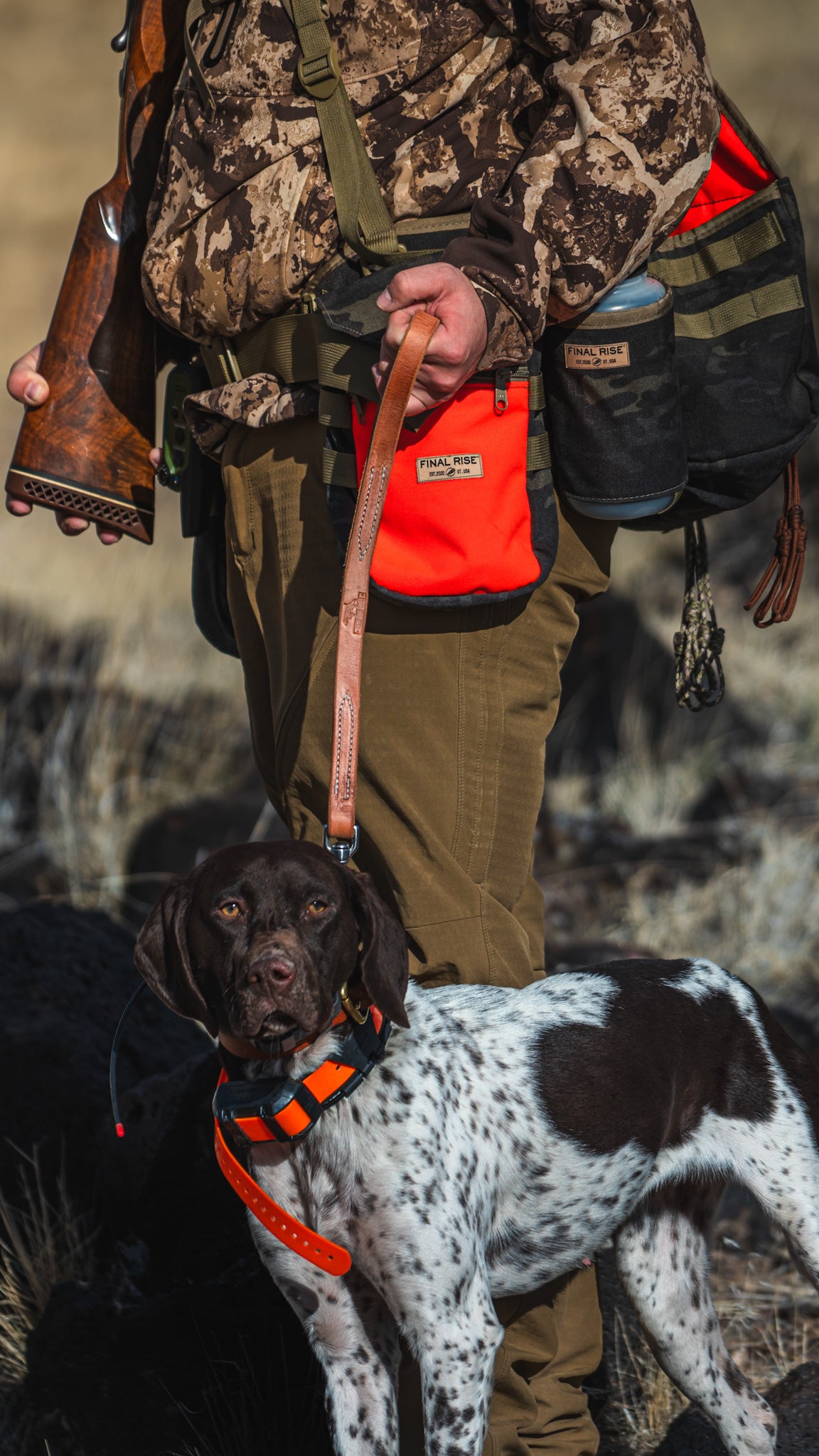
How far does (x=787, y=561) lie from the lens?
108 inches

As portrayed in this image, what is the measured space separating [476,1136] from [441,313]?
1.33 m

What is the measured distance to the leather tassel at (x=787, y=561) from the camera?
2705 millimetres

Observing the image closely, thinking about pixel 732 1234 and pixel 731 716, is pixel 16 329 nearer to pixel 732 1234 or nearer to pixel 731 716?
pixel 731 716

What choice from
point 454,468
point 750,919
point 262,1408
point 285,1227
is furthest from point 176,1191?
point 750,919

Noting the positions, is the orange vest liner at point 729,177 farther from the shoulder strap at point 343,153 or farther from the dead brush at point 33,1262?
the dead brush at point 33,1262

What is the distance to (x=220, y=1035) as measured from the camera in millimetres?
2271

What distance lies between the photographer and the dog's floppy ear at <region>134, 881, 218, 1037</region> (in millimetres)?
2221

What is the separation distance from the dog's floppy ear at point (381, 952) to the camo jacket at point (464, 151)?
0.82 meters

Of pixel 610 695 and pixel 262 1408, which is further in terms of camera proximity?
pixel 610 695

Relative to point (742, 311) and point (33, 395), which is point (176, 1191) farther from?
point (742, 311)

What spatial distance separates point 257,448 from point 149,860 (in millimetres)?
3430

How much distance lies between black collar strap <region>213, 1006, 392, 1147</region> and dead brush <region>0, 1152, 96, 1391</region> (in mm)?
1113

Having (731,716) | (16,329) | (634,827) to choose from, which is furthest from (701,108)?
(16,329)

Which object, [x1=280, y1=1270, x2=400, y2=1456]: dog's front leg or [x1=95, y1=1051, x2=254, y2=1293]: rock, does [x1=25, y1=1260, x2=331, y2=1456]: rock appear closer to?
[x1=95, y1=1051, x2=254, y2=1293]: rock
